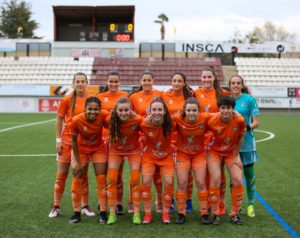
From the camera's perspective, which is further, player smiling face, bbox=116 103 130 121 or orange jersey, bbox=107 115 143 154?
orange jersey, bbox=107 115 143 154

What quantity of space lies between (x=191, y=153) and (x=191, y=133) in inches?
10.2

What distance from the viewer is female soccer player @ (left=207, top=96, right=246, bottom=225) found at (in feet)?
16.6

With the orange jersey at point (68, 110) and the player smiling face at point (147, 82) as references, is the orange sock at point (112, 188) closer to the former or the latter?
the orange jersey at point (68, 110)

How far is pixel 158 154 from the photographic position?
5230 mm

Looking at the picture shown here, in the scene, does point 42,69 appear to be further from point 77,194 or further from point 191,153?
point 191,153

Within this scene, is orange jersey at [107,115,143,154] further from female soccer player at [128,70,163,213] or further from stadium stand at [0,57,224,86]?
stadium stand at [0,57,224,86]

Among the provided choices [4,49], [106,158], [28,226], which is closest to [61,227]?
[28,226]

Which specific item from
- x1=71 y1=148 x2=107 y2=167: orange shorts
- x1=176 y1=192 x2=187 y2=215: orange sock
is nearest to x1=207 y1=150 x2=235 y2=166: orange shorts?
x1=176 y1=192 x2=187 y2=215: orange sock

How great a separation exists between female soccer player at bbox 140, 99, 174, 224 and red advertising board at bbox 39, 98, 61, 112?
2450 centimetres

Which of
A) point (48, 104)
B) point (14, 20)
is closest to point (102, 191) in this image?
point (48, 104)

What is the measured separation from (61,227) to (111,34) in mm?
27555

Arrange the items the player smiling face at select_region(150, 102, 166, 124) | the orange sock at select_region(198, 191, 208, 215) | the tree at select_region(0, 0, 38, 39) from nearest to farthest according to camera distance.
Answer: the player smiling face at select_region(150, 102, 166, 124) → the orange sock at select_region(198, 191, 208, 215) → the tree at select_region(0, 0, 38, 39)

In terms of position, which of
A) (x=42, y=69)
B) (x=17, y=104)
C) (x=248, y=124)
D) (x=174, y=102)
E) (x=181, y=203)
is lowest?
(x=17, y=104)

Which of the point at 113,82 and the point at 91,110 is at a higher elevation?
the point at 113,82
